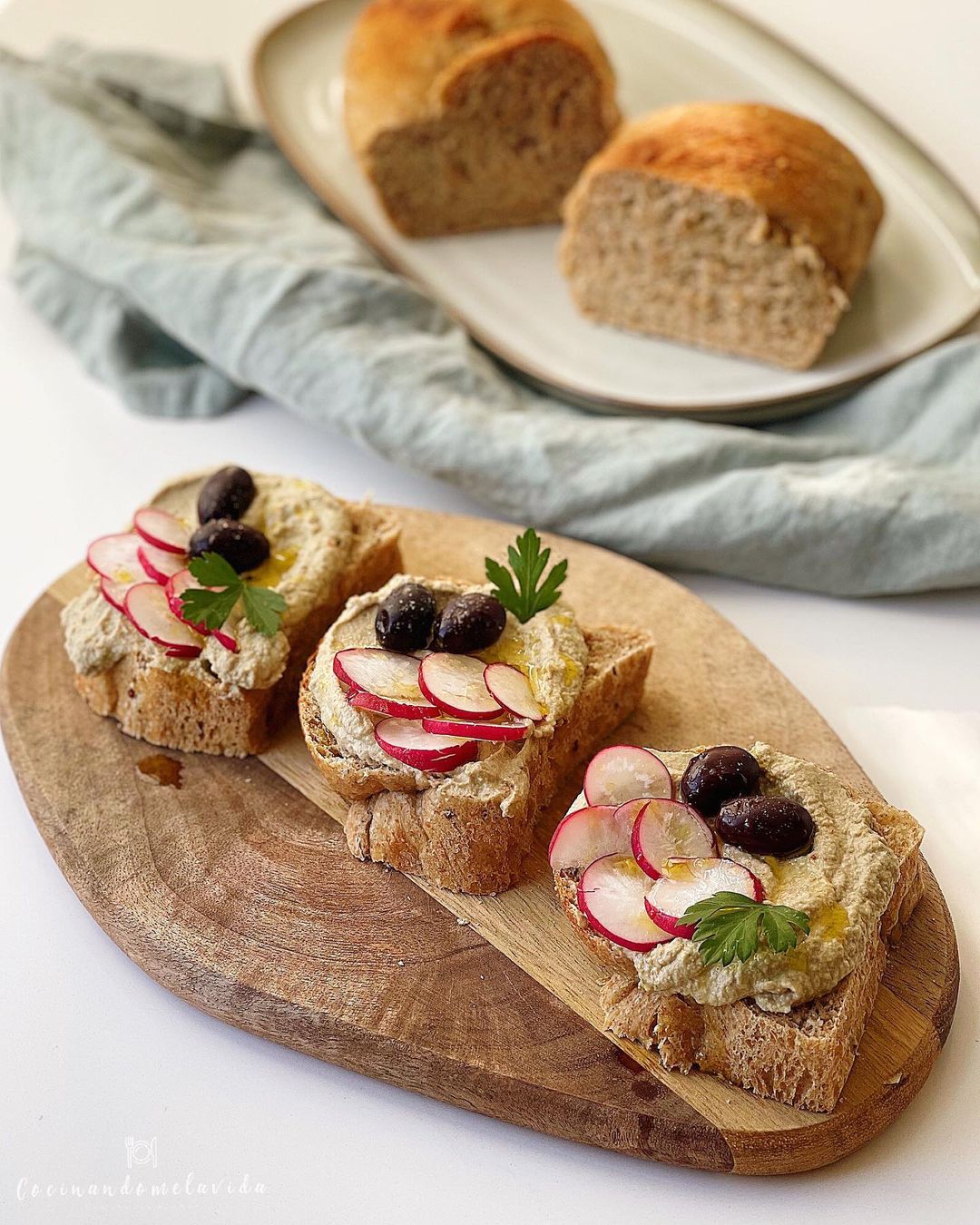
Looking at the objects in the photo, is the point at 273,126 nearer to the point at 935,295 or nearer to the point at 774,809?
the point at 935,295

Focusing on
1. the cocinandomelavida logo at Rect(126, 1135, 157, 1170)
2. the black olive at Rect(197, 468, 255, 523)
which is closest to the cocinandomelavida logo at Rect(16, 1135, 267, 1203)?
the cocinandomelavida logo at Rect(126, 1135, 157, 1170)

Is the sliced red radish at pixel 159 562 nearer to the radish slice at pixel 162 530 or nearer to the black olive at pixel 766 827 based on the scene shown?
the radish slice at pixel 162 530

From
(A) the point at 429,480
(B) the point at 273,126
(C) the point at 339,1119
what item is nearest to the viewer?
(C) the point at 339,1119

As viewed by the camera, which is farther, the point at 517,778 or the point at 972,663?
the point at 972,663

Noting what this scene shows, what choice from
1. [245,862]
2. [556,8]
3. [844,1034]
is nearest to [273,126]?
[556,8]

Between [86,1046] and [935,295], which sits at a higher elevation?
[935,295]

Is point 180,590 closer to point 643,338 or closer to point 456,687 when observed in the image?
point 456,687

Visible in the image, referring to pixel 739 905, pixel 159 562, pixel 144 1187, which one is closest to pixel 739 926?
pixel 739 905
